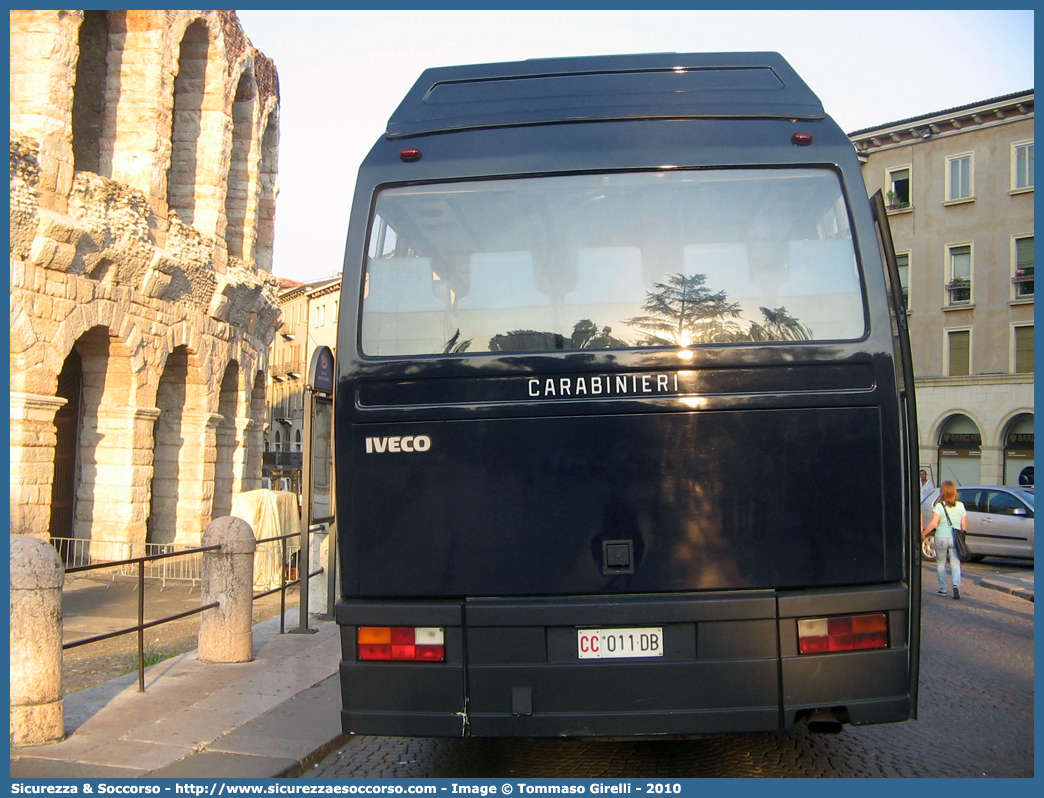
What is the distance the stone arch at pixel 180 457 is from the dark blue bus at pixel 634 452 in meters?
14.6

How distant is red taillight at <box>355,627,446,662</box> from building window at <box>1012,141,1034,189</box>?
38060 mm

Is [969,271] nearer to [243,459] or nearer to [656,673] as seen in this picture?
[243,459]

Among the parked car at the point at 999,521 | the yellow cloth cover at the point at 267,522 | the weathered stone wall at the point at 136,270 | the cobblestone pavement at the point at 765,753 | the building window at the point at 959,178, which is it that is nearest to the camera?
the cobblestone pavement at the point at 765,753

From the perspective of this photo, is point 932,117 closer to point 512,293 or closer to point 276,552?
point 276,552

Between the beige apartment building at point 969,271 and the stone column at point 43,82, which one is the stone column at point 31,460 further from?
the beige apartment building at point 969,271

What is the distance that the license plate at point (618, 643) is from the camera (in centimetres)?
449

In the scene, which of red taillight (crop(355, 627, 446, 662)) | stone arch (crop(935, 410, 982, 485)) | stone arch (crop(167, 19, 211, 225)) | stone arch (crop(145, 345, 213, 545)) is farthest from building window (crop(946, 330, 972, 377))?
red taillight (crop(355, 627, 446, 662))

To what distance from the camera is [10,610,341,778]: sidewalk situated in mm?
5305

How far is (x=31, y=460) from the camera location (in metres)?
13.2

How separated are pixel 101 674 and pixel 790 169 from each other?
6.95m

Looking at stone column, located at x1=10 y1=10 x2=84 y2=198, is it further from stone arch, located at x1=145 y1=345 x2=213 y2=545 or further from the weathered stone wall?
stone arch, located at x1=145 y1=345 x2=213 y2=545

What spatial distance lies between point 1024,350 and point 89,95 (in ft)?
104

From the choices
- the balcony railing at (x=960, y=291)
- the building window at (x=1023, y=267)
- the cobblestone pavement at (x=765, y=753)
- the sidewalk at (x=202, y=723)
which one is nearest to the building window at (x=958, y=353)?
the balcony railing at (x=960, y=291)

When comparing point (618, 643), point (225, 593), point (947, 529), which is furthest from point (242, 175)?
point (618, 643)
